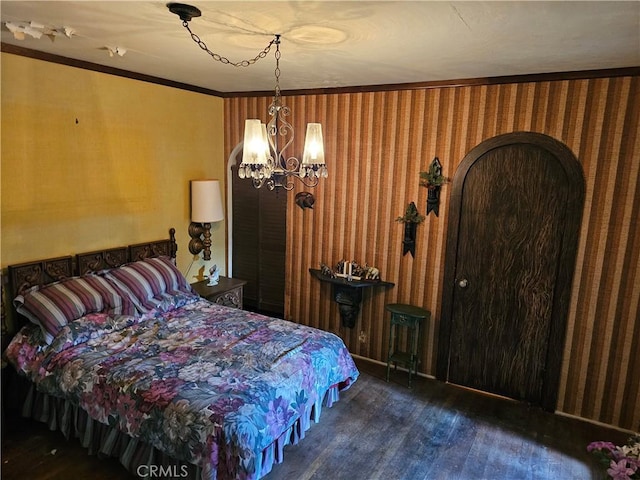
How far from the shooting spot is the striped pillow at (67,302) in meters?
2.91

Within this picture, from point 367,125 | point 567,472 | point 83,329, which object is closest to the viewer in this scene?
point 567,472

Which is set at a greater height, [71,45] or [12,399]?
[71,45]

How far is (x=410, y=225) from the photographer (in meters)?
3.90

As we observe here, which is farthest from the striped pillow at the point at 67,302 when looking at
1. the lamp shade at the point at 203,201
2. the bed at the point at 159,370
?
the lamp shade at the point at 203,201

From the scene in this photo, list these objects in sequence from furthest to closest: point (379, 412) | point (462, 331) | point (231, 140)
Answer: point (231, 140) < point (462, 331) < point (379, 412)

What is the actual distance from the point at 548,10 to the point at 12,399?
401 cm

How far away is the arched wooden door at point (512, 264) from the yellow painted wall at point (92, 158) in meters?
2.68

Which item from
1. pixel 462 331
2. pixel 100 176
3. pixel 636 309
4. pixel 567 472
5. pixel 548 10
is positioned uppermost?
pixel 548 10

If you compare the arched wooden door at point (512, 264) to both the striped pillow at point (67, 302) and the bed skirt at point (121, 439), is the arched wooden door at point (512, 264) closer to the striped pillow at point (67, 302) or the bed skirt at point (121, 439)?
the bed skirt at point (121, 439)

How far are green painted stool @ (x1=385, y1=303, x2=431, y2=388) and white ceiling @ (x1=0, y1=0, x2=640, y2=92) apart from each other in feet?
6.53

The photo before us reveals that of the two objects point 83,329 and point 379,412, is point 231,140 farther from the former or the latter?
point 379,412

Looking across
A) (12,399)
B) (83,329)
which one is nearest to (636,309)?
(83,329)

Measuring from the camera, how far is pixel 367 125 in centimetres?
404

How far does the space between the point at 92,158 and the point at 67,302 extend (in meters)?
1.21
